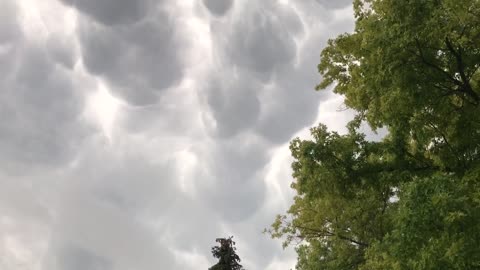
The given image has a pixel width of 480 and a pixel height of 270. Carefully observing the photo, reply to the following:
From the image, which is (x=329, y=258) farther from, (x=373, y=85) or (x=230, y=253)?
(x=230, y=253)

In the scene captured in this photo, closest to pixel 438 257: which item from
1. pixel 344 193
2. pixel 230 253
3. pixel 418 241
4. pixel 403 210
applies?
pixel 418 241

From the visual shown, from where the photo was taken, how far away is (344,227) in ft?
56.9

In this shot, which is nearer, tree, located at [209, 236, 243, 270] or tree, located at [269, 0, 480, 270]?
tree, located at [269, 0, 480, 270]

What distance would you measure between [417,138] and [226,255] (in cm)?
2131

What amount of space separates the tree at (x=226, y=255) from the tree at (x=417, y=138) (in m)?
19.6

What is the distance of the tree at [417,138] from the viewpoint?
7980 millimetres

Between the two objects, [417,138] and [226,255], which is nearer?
[417,138]

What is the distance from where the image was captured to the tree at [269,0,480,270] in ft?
26.2

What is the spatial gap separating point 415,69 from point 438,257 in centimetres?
411

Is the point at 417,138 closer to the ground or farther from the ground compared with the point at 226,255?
closer to the ground

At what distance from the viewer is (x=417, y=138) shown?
422 inches

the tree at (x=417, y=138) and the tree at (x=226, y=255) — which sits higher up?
the tree at (x=226, y=255)

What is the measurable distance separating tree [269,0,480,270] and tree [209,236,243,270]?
19550mm

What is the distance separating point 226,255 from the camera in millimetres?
29781
